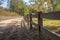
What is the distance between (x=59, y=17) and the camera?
3.85 metres

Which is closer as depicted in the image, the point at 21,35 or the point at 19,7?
the point at 21,35

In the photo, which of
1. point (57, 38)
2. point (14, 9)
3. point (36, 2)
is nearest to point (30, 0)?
Answer: point (36, 2)

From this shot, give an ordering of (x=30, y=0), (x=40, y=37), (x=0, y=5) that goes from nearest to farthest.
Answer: (x=40, y=37) < (x=30, y=0) < (x=0, y=5)

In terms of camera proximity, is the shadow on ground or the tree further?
the tree

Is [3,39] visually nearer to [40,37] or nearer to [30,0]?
[40,37]

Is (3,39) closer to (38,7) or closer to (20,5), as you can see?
(38,7)

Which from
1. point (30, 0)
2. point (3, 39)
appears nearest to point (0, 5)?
point (30, 0)

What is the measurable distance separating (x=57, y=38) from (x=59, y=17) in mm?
450

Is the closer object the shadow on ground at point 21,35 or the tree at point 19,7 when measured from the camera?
the shadow on ground at point 21,35

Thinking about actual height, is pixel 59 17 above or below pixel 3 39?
above

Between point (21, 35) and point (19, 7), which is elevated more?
point (21, 35)

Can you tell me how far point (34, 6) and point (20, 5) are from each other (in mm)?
46171

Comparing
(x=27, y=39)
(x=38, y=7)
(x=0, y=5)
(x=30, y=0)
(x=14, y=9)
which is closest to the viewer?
(x=27, y=39)

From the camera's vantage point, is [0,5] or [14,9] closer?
[0,5]
